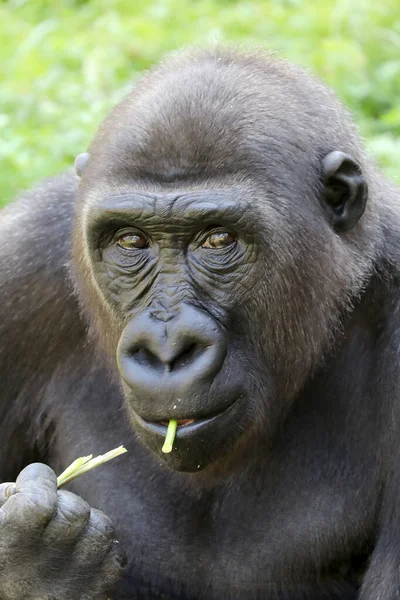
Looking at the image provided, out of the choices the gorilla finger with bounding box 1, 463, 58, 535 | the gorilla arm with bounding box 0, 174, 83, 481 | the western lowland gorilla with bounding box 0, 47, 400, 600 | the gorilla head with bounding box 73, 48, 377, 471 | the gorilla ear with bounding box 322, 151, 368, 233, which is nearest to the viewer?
the gorilla head with bounding box 73, 48, 377, 471

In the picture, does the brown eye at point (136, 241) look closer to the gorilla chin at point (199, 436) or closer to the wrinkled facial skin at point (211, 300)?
the wrinkled facial skin at point (211, 300)

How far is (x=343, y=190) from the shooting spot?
17.6 ft

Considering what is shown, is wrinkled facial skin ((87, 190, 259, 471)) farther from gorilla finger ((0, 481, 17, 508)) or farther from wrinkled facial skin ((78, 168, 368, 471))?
gorilla finger ((0, 481, 17, 508))

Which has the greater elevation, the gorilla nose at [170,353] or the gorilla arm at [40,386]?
the gorilla nose at [170,353]

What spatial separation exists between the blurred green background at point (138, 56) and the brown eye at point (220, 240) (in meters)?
3.26

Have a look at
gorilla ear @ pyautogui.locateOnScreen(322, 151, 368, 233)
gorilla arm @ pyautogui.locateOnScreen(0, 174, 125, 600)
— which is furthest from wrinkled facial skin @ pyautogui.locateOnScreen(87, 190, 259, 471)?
gorilla arm @ pyautogui.locateOnScreen(0, 174, 125, 600)

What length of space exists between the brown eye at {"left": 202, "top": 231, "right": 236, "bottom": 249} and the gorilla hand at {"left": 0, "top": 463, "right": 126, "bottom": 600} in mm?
1161

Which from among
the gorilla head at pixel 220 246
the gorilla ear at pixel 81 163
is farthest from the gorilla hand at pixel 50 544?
the gorilla ear at pixel 81 163

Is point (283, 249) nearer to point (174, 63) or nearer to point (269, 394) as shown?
point (269, 394)

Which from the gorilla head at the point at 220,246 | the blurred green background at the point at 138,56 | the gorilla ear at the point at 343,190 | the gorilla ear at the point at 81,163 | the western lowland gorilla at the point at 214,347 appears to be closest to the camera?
the gorilla head at the point at 220,246

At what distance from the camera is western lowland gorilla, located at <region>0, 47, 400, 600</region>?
199 inches

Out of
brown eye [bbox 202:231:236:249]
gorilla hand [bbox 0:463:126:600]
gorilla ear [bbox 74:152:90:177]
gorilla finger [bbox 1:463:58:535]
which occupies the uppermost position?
gorilla ear [bbox 74:152:90:177]

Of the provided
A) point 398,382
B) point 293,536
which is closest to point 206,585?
point 293,536

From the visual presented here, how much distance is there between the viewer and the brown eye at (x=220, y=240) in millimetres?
5105
